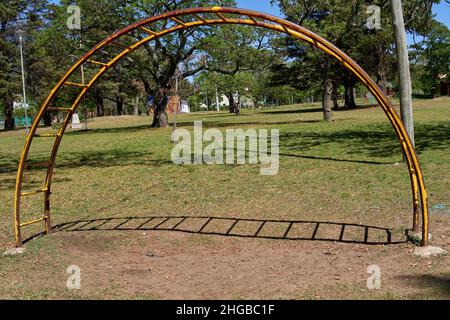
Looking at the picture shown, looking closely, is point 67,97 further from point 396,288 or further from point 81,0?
point 396,288

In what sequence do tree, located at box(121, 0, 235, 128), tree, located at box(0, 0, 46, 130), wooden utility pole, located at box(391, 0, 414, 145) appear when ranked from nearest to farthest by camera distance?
wooden utility pole, located at box(391, 0, 414, 145)
tree, located at box(121, 0, 235, 128)
tree, located at box(0, 0, 46, 130)

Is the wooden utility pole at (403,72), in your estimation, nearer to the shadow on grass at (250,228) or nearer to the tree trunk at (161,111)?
the shadow on grass at (250,228)

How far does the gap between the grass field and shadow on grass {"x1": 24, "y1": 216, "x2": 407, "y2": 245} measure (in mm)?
16

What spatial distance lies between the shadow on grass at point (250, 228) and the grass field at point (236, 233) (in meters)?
0.02

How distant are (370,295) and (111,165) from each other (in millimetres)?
10319

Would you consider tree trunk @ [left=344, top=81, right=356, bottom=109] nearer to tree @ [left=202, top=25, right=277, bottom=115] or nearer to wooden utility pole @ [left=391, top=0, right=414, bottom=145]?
tree @ [left=202, top=25, right=277, bottom=115]

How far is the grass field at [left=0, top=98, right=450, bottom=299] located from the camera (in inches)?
171

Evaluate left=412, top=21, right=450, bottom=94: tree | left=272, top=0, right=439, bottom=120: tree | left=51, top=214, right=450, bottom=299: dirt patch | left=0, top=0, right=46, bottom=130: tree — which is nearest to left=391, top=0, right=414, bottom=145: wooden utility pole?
left=272, top=0, right=439, bottom=120: tree

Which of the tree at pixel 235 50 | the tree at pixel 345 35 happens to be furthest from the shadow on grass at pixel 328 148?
the tree at pixel 235 50

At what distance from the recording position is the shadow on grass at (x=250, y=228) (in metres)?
5.62

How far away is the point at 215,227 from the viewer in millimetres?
6371

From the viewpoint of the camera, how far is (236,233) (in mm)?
6070

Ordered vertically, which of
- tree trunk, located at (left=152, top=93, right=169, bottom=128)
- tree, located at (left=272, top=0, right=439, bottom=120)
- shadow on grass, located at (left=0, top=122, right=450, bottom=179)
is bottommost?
shadow on grass, located at (left=0, top=122, right=450, bottom=179)

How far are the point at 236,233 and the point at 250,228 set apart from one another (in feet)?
0.89
